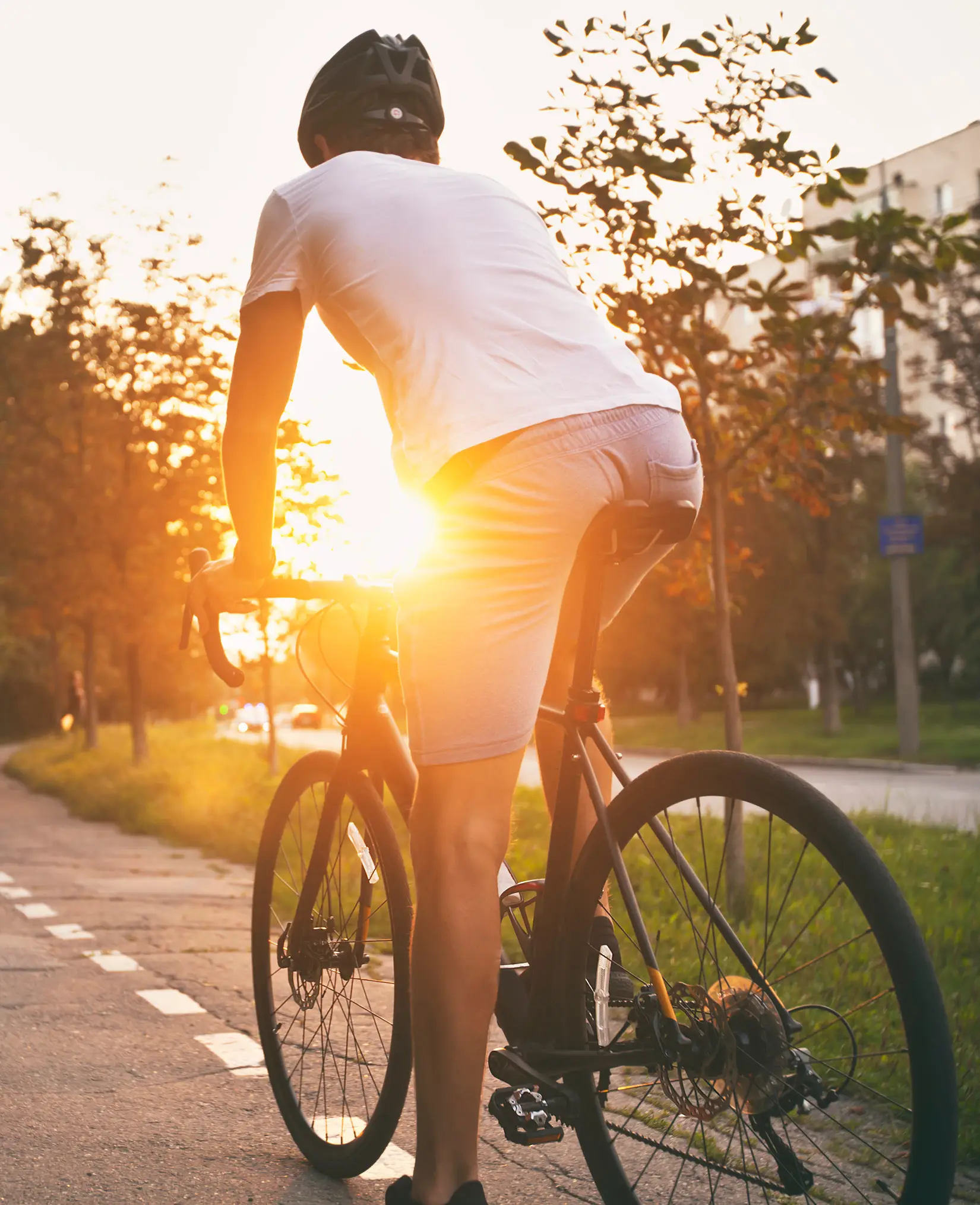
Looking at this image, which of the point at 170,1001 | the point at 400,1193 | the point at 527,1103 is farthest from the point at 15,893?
the point at 527,1103

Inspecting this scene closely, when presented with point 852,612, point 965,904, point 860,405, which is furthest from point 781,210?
point 852,612

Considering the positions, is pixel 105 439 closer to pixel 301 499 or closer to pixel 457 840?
pixel 301 499

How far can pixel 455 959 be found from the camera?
239cm

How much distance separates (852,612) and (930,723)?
1041cm

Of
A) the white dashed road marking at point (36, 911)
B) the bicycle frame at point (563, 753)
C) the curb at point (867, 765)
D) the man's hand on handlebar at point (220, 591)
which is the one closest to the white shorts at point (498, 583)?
the bicycle frame at point (563, 753)

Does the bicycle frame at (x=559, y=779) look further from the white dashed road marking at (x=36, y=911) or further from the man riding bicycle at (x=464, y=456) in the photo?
the white dashed road marking at (x=36, y=911)

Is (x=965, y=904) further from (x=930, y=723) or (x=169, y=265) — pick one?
(x=930, y=723)

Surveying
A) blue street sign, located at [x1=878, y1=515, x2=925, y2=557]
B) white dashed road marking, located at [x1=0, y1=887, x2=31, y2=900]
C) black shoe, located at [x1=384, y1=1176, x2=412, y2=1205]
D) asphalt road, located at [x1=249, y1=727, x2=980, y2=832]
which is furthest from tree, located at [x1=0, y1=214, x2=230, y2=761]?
black shoe, located at [x1=384, y1=1176, x2=412, y2=1205]

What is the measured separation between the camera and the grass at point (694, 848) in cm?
254

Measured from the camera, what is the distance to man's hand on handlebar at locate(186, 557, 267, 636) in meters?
2.77

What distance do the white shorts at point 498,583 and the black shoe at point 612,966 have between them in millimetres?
372

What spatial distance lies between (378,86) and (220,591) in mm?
902

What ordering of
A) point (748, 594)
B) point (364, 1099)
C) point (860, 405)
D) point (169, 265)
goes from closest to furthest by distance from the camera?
point (364, 1099)
point (860, 405)
point (169, 265)
point (748, 594)

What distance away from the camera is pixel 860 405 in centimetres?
701
